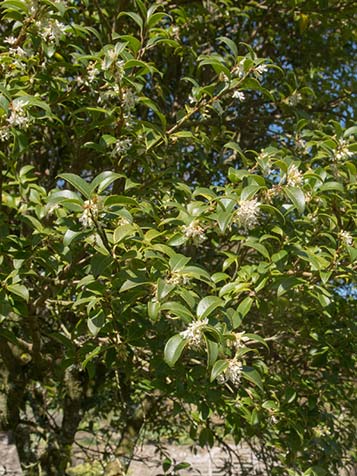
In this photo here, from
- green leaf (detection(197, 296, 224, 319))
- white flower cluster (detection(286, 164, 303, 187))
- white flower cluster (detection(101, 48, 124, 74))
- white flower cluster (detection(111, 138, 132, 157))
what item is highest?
white flower cluster (detection(101, 48, 124, 74))

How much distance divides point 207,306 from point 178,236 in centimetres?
29

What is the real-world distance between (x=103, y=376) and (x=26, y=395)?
1.74 ft

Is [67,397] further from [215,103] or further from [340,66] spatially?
[340,66]

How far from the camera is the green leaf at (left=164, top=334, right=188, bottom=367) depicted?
1.25 metres

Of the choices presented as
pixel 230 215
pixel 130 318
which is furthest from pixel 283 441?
pixel 230 215

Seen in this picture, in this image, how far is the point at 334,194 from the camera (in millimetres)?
1778

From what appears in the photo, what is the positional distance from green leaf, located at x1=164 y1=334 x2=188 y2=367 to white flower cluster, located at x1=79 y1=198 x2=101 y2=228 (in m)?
0.35

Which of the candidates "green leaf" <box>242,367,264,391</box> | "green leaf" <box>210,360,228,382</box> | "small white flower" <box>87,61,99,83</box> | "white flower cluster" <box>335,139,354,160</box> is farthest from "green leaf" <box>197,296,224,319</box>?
"small white flower" <box>87,61,99,83</box>

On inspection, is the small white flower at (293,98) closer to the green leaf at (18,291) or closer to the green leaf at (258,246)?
the green leaf at (258,246)

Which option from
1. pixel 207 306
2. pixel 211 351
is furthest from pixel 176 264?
pixel 211 351

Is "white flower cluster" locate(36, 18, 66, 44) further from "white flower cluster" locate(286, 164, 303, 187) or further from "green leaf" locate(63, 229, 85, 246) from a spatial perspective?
"white flower cluster" locate(286, 164, 303, 187)

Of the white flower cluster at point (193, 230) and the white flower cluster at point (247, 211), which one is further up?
the white flower cluster at point (247, 211)

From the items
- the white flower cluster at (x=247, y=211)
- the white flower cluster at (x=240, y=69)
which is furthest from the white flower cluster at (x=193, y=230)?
the white flower cluster at (x=240, y=69)

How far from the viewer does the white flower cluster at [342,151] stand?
1845 mm
